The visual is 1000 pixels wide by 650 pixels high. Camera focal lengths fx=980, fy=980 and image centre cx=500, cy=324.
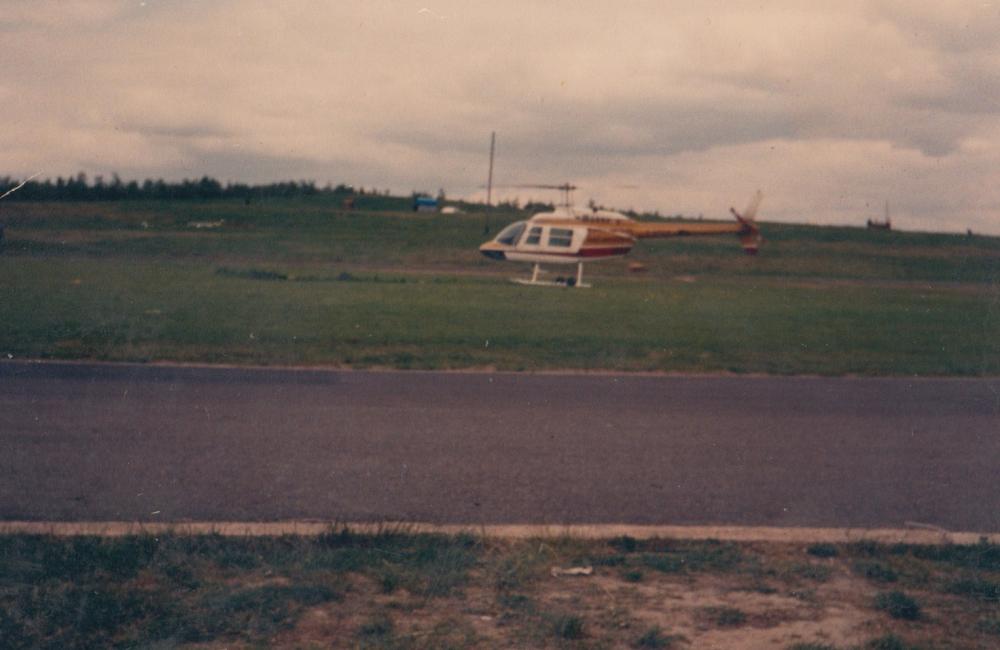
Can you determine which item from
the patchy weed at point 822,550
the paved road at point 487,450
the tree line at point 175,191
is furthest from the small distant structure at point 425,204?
the patchy weed at point 822,550

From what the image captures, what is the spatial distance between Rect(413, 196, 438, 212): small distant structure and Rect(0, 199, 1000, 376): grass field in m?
18.8

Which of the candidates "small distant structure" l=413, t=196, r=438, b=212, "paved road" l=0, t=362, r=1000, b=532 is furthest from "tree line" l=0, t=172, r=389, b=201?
"paved road" l=0, t=362, r=1000, b=532

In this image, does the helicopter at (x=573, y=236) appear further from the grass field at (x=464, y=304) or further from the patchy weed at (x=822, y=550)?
the patchy weed at (x=822, y=550)

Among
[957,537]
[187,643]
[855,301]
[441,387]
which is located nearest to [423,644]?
[187,643]

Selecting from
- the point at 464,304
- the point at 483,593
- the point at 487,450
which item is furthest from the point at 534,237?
the point at 483,593

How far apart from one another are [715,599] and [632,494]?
1862 millimetres

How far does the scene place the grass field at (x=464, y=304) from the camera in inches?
515

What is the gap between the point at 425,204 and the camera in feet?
252

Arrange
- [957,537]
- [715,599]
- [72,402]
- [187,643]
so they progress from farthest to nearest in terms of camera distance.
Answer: [72,402] → [957,537] → [715,599] → [187,643]

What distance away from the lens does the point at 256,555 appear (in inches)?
186

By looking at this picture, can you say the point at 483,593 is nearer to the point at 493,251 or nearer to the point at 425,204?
the point at 493,251

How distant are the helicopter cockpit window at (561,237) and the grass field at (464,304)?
2.45 m

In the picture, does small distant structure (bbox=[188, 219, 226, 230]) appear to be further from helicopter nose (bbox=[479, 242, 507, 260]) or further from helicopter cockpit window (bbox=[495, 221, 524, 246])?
helicopter cockpit window (bbox=[495, 221, 524, 246])

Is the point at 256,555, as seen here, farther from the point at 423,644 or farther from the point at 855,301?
the point at 855,301
